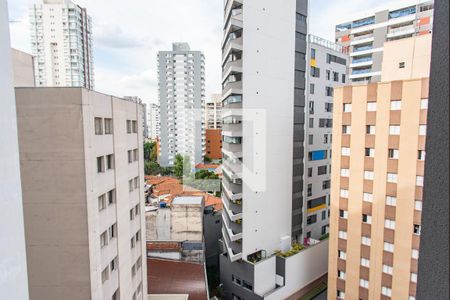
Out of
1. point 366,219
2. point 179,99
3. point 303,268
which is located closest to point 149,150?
point 179,99

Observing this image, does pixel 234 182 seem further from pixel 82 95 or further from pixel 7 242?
pixel 7 242

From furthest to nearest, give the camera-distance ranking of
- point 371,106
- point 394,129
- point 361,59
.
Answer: point 361,59 → point 371,106 → point 394,129

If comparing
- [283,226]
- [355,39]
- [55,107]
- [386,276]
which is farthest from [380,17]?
[55,107]

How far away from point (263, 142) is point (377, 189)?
6298 mm

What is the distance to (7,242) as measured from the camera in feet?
6.66

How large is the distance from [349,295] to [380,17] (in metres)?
26.3

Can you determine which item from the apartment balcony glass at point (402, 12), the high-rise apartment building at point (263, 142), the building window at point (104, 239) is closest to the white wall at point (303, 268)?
the high-rise apartment building at point (263, 142)

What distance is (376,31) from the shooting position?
94.0 ft

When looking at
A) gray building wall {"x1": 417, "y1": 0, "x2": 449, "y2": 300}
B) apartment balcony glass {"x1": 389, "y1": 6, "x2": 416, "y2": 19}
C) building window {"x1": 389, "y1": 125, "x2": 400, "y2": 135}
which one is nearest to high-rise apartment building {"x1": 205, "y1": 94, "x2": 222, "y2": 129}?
apartment balcony glass {"x1": 389, "y1": 6, "x2": 416, "y2": 19}

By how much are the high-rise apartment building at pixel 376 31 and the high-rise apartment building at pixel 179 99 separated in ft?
90.1

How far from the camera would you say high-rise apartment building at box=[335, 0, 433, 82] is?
1029 inches

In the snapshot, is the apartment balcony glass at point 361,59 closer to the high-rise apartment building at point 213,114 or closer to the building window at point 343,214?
the building window at point 343,214

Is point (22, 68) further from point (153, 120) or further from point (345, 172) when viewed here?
point (153, 120)

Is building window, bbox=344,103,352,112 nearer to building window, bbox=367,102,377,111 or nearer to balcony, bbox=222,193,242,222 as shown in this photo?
building window, bbox=367,102,377,111
